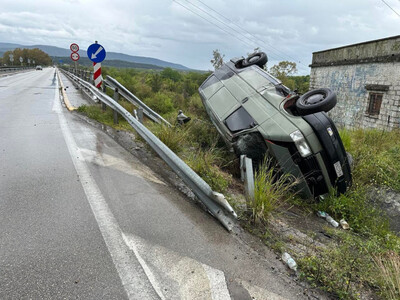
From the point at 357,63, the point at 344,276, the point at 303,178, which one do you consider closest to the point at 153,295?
the point at 344,276

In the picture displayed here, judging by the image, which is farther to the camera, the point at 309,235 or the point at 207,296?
the point at 309,235

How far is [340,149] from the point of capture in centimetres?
464

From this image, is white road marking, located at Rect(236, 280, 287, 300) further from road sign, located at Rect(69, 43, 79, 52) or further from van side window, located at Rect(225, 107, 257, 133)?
road sign, located at Rect(69, 43, 79, 52)

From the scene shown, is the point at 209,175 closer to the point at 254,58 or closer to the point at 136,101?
the point at 254,58

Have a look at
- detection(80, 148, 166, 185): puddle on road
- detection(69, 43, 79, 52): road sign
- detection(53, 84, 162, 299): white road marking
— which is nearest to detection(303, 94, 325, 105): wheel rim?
detection(80, 148, 166, 185): puddle on road

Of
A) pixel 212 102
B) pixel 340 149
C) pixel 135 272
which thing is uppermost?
pixel 212 102

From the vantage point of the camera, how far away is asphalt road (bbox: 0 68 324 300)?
214 cm

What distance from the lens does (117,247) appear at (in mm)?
2559

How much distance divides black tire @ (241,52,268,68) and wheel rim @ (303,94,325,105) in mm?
2602

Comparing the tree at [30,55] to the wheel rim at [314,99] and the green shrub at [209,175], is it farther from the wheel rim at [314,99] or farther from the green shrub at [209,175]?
the wheel rim at [314,99]

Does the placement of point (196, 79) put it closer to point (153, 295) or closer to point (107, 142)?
point (107, 142)

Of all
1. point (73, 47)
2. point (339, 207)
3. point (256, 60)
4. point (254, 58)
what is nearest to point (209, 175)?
point (339, 207)

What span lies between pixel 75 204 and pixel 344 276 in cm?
290

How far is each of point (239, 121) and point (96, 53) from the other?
727 centimetres
